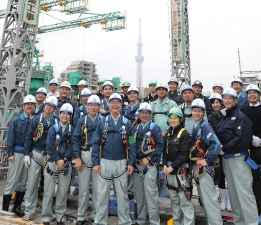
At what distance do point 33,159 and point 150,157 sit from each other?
2.73 m

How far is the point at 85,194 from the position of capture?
181 inches

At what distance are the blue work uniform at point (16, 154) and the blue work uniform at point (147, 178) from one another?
9.57 feet

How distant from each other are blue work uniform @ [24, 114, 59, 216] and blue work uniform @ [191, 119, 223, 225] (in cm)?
328

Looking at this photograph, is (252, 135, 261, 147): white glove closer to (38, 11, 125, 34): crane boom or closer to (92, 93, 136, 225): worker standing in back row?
(92, 93, 136, 225): worker standing in back row

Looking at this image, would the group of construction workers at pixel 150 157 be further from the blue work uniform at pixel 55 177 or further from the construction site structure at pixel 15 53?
the construction site structure at pixel 15 53

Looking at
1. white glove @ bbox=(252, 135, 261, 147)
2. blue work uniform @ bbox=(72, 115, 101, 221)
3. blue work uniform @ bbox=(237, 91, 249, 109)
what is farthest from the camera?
blue work uniform @ bbox=(237, 91, 249, 109)

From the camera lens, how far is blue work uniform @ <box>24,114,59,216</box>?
16.0ft

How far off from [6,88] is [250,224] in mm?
11334

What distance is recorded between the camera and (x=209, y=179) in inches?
152

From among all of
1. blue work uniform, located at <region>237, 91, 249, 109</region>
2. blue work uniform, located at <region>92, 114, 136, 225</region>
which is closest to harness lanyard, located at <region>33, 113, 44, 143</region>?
blue work uniform, located at <region>92, 114, 136, 225</region>

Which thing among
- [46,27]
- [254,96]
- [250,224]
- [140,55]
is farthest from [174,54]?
[140,55]

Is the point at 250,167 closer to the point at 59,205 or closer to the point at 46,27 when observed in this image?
the point at 59,205

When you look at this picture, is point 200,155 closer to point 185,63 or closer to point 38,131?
point 38,131

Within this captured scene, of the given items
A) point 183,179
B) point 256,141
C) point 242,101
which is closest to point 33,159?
point 183,179
